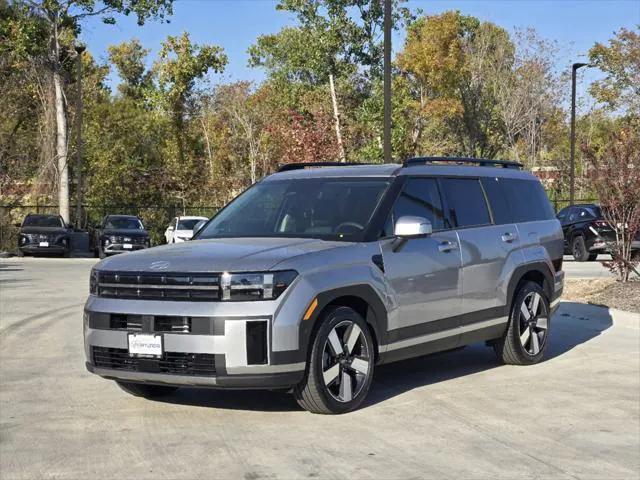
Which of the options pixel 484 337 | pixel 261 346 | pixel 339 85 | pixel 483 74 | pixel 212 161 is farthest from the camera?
pixel 212 161

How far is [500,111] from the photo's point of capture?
172 feet

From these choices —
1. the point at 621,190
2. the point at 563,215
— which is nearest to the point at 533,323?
the point at 621,190

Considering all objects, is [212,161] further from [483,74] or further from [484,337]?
[484,337]

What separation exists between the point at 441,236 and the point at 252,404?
2243 millimetres

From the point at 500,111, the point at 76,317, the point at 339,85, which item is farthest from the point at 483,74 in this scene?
the point at 76,317

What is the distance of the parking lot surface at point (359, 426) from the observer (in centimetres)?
574

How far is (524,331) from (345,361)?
2.97 meters

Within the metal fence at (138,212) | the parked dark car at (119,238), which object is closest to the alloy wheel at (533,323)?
the parked dark car at (119,238)

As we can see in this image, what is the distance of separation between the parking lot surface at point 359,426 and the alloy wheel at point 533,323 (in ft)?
0.75

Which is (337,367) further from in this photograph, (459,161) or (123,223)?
(123,223)

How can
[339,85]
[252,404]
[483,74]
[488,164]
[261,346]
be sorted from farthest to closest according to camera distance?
[483,74] < [339,85] < [488,164] < [252,404] < [261,346]

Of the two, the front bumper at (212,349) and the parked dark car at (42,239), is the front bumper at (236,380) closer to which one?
the front bumper at (212,349)

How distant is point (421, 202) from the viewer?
827cm

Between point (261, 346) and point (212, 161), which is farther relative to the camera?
point (212, 161)
